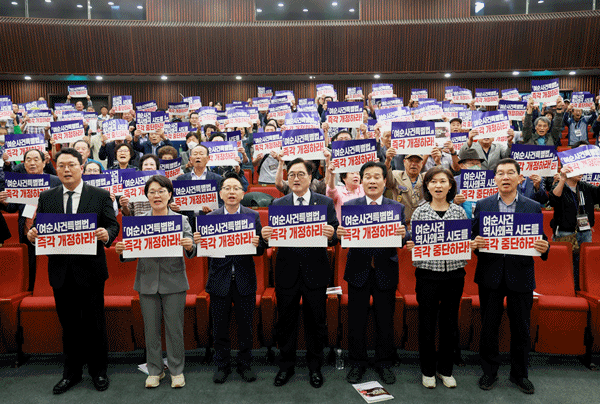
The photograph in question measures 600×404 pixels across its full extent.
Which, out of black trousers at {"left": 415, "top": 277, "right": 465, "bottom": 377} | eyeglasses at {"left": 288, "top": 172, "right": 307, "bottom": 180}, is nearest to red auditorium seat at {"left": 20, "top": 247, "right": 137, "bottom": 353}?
eyeglasses at {"left": 288, "top": 172, "right": 307, "bottom": 180}

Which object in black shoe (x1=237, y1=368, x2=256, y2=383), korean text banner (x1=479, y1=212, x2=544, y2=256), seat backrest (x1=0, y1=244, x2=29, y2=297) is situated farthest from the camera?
seat backrest (x1=0, y1=244, x2=29, y2=297)

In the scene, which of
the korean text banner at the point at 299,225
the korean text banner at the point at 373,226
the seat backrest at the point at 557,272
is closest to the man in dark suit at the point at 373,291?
the korean text banner at the point at 373,226

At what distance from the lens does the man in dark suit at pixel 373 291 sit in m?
2.86

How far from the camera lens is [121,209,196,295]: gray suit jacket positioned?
9.27ft

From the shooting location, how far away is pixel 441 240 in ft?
8.82

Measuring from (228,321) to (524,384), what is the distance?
2.20m

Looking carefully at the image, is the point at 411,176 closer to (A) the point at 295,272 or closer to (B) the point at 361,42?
(A) the point at 295,272

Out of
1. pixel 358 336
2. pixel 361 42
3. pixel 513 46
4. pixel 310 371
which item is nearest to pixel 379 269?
pixel 358 336

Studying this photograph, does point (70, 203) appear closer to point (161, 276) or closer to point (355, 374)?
point (161, 276)

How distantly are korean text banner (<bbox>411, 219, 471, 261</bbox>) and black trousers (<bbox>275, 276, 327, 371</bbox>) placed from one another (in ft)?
2.57

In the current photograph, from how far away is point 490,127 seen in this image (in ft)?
14.0

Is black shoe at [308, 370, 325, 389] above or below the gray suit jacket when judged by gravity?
below

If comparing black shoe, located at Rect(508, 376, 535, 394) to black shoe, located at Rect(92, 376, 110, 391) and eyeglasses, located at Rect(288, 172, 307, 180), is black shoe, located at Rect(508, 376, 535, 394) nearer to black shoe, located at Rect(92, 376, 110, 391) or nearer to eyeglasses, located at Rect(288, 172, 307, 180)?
eyeglasses, located at Rect(288, 172, 307, 180)

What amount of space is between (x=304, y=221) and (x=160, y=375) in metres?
1.61
